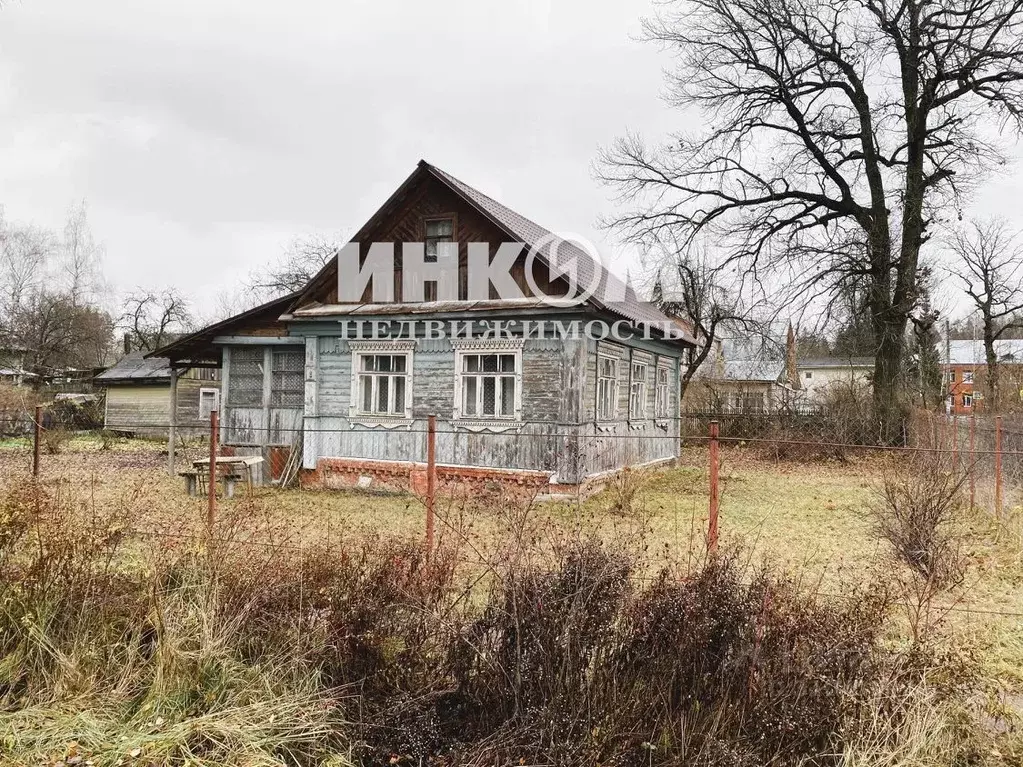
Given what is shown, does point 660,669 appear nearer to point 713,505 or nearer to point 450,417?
point 713,505

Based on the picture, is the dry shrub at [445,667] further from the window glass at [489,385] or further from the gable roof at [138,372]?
the gable roof at [138,372]

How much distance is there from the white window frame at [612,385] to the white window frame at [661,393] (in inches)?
138

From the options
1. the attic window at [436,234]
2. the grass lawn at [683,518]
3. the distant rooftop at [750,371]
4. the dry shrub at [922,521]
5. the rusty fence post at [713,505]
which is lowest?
the grass lawn at [683,518]

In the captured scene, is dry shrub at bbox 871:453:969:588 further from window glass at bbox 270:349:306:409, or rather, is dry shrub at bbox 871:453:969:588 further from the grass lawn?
window glass at bbox 270:349:306:409

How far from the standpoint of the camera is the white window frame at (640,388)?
599 inches

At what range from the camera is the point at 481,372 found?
12.5 meters

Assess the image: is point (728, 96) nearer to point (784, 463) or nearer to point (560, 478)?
point (784, 463)

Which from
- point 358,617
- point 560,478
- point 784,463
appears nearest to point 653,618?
Answer: point 358,617

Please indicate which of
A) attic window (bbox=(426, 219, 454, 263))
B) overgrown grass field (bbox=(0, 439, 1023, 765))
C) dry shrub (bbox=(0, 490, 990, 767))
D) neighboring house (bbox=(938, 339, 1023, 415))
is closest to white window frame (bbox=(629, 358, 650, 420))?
attic window (bbox=(426, 219, 454, 263))

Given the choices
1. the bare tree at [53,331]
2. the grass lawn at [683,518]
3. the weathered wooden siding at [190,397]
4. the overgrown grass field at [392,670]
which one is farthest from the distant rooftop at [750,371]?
the bare tree at [53,331]

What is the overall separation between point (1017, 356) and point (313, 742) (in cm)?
6555

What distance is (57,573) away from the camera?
4.54 m

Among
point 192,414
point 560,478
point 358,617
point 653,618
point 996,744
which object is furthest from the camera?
point 192,414

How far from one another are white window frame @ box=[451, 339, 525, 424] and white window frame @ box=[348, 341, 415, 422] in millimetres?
986
